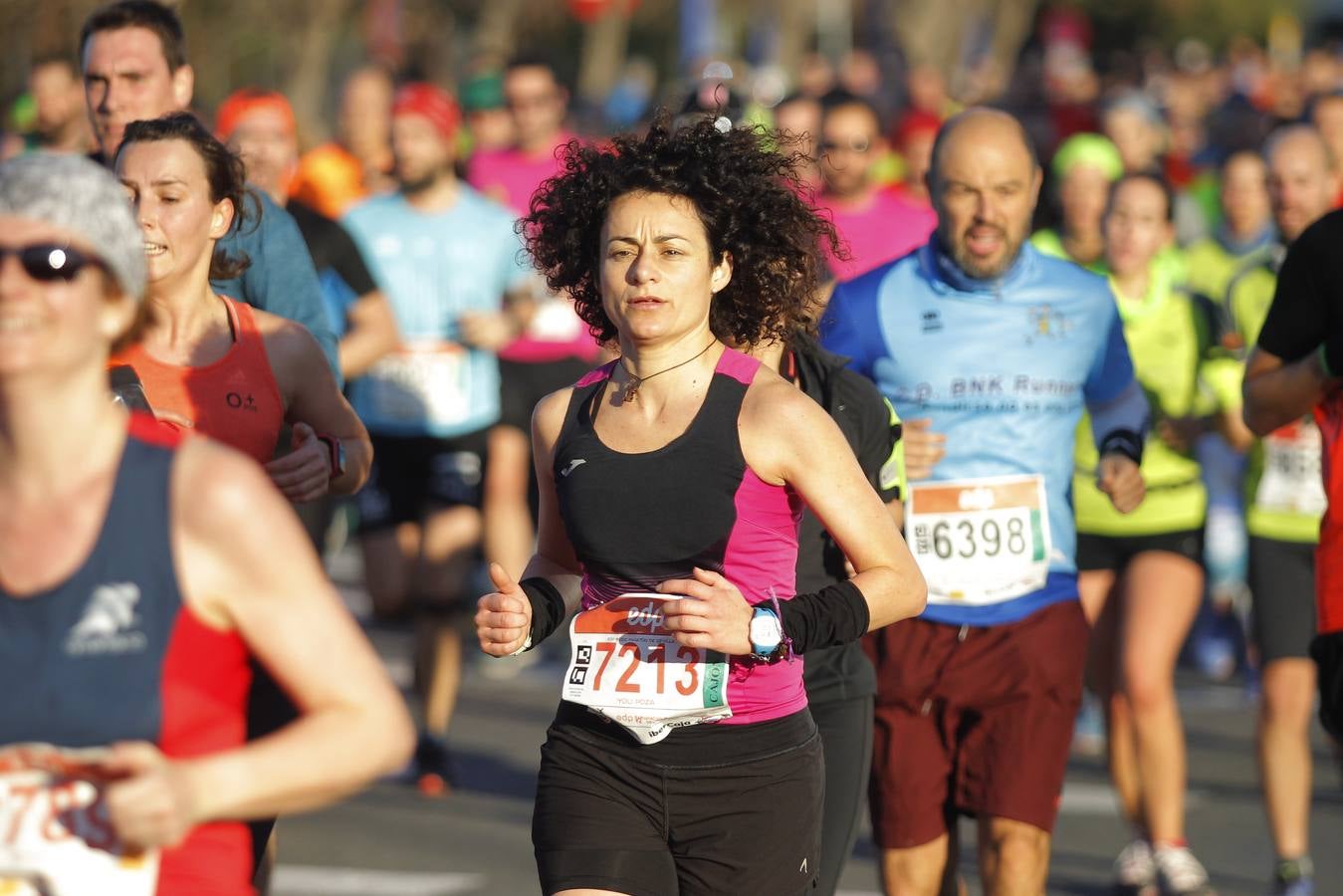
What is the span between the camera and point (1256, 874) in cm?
729

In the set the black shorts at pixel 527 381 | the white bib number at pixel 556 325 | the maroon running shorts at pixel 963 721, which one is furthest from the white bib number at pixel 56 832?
the white bib number at pixel 556 325

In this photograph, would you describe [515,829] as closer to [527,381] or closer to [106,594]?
[527,381]

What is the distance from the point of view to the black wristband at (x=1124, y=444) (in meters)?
5.72

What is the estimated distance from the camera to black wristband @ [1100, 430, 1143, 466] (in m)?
5.72

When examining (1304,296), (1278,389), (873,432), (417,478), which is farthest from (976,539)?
(417,478)

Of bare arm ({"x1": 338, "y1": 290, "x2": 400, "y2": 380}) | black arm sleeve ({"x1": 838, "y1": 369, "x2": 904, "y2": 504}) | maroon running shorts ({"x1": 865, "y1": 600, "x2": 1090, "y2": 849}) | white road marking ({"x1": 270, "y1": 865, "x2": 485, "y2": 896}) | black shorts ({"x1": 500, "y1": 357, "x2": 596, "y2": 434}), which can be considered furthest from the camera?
black shorts ({"x1": 500, "y1": 357, "x2": 596, "y2": 434})

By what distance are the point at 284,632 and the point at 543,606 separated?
57.1 inches

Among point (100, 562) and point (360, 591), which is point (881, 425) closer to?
point (100, 562)

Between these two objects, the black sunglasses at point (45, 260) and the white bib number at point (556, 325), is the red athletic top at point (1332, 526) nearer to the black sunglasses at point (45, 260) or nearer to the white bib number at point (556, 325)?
the black sunglasses at point (45, 260)

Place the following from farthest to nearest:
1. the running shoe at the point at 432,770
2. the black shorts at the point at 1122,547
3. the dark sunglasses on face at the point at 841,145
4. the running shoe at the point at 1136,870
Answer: the dark sunglasses on face at the point at 841,145 < the running shoe at the point at 432,770 < the black shorts at the point at 1122,547 < the running shoe at the point at 1136,870

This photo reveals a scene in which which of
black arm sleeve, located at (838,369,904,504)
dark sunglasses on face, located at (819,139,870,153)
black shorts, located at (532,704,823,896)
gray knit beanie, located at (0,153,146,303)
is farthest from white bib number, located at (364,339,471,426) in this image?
gray knit beanie, located at (0,153,146,303)

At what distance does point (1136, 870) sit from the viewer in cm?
703

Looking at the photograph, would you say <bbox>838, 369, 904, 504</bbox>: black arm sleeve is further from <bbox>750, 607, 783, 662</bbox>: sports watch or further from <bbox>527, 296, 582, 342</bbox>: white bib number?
<bbox>527, 296, 582, 342</bbox>: white bib number

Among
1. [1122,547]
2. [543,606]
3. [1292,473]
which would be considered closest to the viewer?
[543,606]
